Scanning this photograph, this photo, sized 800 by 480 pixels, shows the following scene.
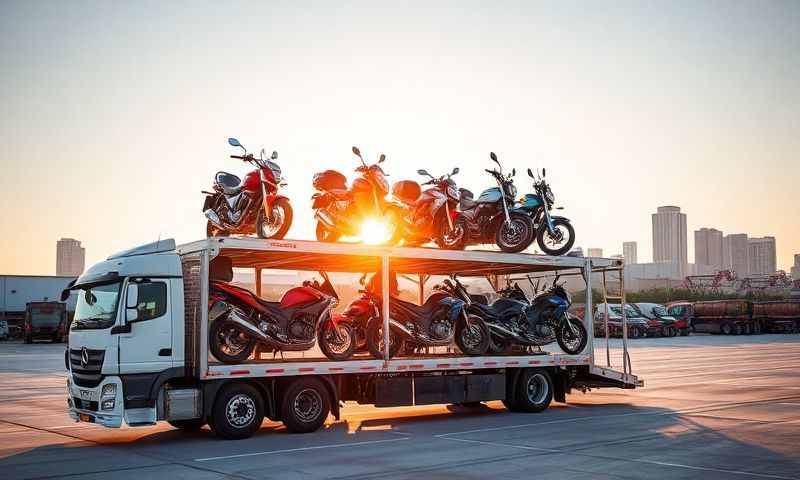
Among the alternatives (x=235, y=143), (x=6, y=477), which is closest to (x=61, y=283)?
(x=235, y=143)

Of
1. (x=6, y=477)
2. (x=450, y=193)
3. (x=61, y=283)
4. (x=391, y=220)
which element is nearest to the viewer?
(x=6, y=477)

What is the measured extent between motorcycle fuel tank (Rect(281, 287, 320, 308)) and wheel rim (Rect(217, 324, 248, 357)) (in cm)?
97

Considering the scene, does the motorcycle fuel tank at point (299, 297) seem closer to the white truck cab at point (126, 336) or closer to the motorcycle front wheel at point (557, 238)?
the white truck cab at point (126, 336)

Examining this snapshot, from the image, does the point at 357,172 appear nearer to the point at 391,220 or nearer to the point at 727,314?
the point at 391,220

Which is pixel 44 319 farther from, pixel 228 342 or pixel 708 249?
pixel 708 249

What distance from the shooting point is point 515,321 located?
1670 cm

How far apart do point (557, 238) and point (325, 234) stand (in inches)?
181

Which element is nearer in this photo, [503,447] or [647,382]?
[503,447]

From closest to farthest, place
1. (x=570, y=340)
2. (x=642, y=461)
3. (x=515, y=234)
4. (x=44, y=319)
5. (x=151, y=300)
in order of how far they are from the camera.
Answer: (x=642, y=461)
(x=151, y=300)
(x=515, y=234)
(x=570, y=340)
(x=44, y=319)

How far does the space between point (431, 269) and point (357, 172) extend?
2560 mm

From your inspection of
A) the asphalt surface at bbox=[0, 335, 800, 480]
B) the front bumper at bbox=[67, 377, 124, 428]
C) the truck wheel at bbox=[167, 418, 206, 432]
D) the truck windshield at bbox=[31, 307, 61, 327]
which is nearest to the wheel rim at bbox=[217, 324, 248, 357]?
the asphalt surface at bbox=[0, 335, 800, 480]

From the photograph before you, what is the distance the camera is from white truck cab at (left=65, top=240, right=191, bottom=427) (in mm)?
11695

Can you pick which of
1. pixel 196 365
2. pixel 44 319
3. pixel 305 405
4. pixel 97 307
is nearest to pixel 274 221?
pixel 196 365

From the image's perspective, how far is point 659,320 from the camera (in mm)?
53094
